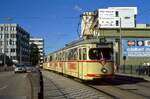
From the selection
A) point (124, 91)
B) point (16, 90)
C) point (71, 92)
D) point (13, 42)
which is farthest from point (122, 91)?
point (13, 42)

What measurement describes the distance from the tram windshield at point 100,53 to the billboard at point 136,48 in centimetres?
5818

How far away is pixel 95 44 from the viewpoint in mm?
29266

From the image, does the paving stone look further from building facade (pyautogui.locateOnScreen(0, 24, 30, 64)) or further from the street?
building facade (pyautogui.locateOnScreen(0, 24, 30, 64))

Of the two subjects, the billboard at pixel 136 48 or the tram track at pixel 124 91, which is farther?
the billboard at pixel 136 48

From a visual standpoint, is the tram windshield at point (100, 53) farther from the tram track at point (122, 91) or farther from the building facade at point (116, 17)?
the building facade at point (116, 17)

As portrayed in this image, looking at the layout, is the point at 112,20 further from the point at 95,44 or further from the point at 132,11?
the point at 95,44

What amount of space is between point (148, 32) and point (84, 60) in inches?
2908

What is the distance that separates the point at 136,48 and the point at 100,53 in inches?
2320

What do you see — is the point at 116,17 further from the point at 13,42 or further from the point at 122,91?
the point at 122,91

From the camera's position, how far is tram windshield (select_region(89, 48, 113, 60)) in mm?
29172

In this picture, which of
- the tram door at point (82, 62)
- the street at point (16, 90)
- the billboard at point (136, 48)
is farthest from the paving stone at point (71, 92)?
the billboard at point (136, 48)

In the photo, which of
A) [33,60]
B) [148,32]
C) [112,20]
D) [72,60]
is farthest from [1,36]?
[72,60]

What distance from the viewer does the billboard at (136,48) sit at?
285 feet

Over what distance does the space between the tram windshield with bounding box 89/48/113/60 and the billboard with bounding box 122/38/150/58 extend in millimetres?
58177
